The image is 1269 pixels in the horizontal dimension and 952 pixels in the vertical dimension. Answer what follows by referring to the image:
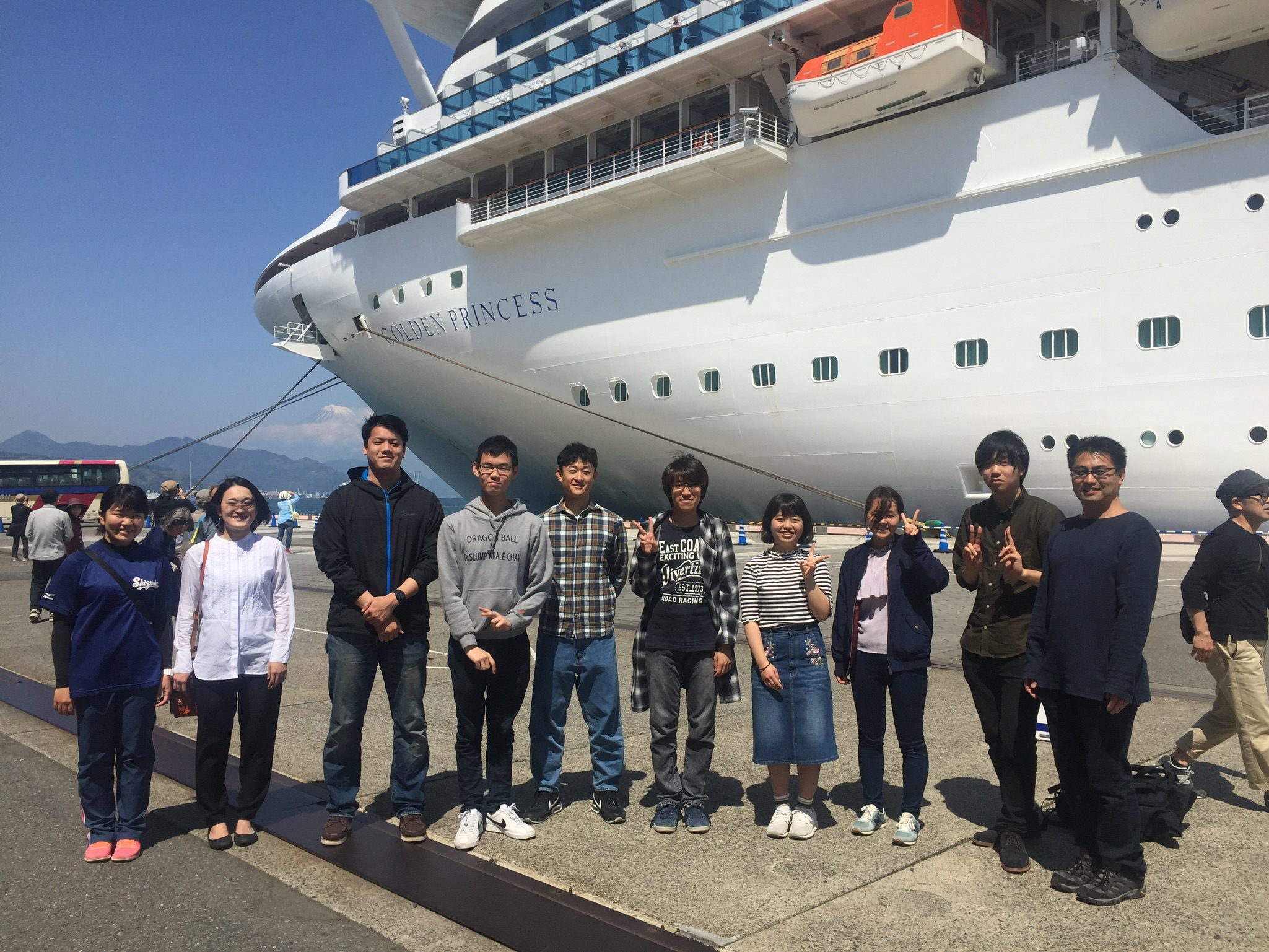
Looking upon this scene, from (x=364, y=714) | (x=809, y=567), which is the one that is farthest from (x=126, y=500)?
(x=809, y=567)

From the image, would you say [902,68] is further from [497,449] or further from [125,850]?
[125,850]

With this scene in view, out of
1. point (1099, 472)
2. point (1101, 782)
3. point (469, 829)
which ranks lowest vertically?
point (469, 829)

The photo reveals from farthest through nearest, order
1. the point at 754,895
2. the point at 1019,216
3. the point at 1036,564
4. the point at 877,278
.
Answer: the point at 877,278 → the point at 1019,216 → the point at 1036,564 → the point at 754,895

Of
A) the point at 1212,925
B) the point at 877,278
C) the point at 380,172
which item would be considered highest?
the point at 380,172

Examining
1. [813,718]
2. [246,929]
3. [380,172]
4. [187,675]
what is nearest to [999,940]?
[813,718]

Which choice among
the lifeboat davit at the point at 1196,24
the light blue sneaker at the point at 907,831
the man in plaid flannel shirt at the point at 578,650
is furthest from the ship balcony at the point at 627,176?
the light blue sneaker at the point at 907,831

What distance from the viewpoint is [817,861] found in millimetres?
3727

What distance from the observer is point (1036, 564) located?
12.7ft

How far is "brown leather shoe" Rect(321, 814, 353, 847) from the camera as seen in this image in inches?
153

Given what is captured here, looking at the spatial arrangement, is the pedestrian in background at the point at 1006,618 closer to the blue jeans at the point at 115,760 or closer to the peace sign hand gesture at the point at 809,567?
the peace sign hand gesture at the point at 809,567

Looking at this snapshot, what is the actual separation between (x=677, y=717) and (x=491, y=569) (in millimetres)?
1126

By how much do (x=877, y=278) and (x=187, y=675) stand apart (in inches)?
465

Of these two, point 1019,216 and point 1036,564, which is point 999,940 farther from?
point 1019,216

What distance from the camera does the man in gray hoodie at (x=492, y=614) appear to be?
162 inches
